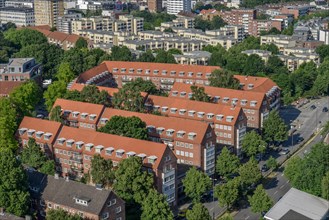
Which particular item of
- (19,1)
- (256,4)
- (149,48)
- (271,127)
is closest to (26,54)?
(149,48)

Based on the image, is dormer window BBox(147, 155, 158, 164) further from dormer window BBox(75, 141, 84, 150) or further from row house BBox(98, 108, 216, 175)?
dormer window BBox(75, 141, 84, 150)

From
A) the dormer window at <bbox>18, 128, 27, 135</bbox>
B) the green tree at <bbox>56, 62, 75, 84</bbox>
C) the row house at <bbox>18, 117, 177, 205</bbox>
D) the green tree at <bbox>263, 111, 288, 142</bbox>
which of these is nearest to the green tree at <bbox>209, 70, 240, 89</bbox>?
the green tree at <bbox>263, 111, 288, 142</bbox>

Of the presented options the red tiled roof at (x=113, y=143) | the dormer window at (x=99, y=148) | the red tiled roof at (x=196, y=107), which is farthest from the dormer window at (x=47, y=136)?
the red tiled roof at (x=196, y=107)

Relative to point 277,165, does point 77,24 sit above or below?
above

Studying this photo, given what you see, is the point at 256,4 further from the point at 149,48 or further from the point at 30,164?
the point at 30,164

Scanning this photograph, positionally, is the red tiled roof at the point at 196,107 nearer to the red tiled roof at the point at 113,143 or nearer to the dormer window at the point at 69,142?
the red tiled roof at the point at 113,143
